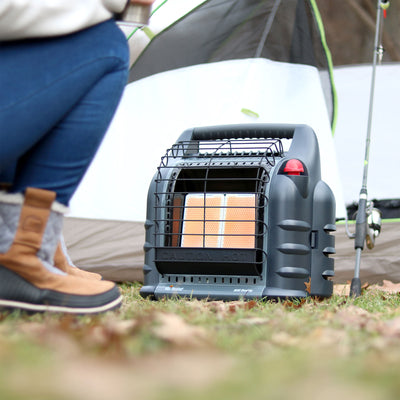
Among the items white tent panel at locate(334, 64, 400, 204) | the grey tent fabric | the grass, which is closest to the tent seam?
white tent panel at locate(334, 64, 400, 204)

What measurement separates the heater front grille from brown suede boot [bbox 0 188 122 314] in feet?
1.98

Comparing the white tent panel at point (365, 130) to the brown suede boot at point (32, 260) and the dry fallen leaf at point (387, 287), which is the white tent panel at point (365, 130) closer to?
the dry fallen leaf at point (387, 287)

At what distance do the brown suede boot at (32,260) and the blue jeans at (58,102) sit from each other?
0.12 feet

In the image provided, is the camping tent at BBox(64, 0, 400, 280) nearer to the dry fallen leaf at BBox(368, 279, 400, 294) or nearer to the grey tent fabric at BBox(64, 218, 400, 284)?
the grey tent fabric at BBox(64, 218, 400, 284)

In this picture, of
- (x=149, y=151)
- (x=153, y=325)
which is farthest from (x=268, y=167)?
(x=149, y=151)

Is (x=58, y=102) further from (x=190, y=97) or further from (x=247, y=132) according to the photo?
(x=190, y=97)

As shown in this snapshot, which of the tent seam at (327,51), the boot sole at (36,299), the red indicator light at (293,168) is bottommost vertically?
the boot sole at (36,299)

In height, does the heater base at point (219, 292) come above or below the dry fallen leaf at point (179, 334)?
below

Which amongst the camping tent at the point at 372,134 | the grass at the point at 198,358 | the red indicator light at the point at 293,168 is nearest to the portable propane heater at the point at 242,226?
the red indicator light at the point at 293,168

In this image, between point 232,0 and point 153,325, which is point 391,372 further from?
point 232,0

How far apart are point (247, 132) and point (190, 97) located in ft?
3.10

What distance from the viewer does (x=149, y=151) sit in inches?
111

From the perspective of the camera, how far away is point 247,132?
1.96 m

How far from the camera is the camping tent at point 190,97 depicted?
277 cm
